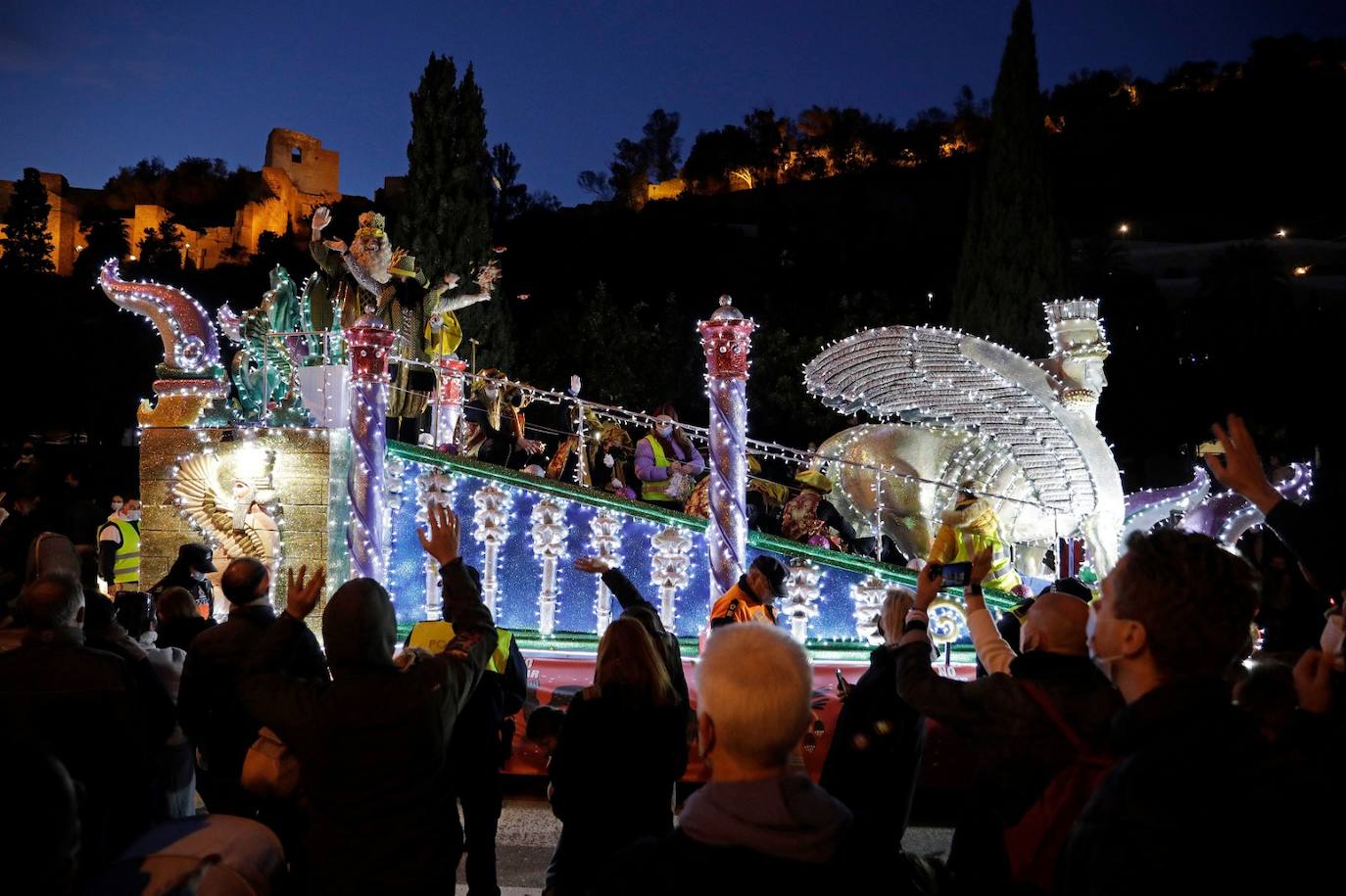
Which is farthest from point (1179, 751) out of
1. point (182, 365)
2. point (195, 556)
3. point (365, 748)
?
point (182, 365)

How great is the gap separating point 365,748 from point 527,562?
6.19 metres

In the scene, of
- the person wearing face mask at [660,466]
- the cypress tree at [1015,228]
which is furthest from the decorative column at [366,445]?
the cypress tree at [1015,228]

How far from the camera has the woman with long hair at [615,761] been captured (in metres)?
3.61

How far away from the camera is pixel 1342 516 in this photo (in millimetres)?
2992

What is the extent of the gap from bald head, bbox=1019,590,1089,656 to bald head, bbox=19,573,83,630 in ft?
9.76

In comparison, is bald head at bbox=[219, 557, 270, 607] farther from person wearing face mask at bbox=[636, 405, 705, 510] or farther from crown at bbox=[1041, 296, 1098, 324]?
person wearing face mask at bbox=[636, 405, 705, 510]

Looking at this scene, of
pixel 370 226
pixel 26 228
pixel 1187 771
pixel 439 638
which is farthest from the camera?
pixel 26 228

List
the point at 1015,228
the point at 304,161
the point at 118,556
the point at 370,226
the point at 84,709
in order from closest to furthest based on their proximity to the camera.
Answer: the point at 84,709, the point at 118,556, the point at 370,226, the point at 1015,228, the point at 304,161

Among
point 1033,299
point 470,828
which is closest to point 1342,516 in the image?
point 470,828

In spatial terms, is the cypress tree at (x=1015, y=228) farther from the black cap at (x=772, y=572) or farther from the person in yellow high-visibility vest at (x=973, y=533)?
the black cap at (x=772, y=572)

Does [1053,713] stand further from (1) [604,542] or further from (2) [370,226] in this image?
(2) [370,226]

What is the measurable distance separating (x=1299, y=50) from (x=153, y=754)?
68.2m

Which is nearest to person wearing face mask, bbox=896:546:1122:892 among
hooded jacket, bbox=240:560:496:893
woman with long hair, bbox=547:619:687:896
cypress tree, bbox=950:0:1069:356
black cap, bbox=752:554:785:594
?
woman with long hair, bbox=547:619:687:896

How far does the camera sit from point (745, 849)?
80.2 inches
